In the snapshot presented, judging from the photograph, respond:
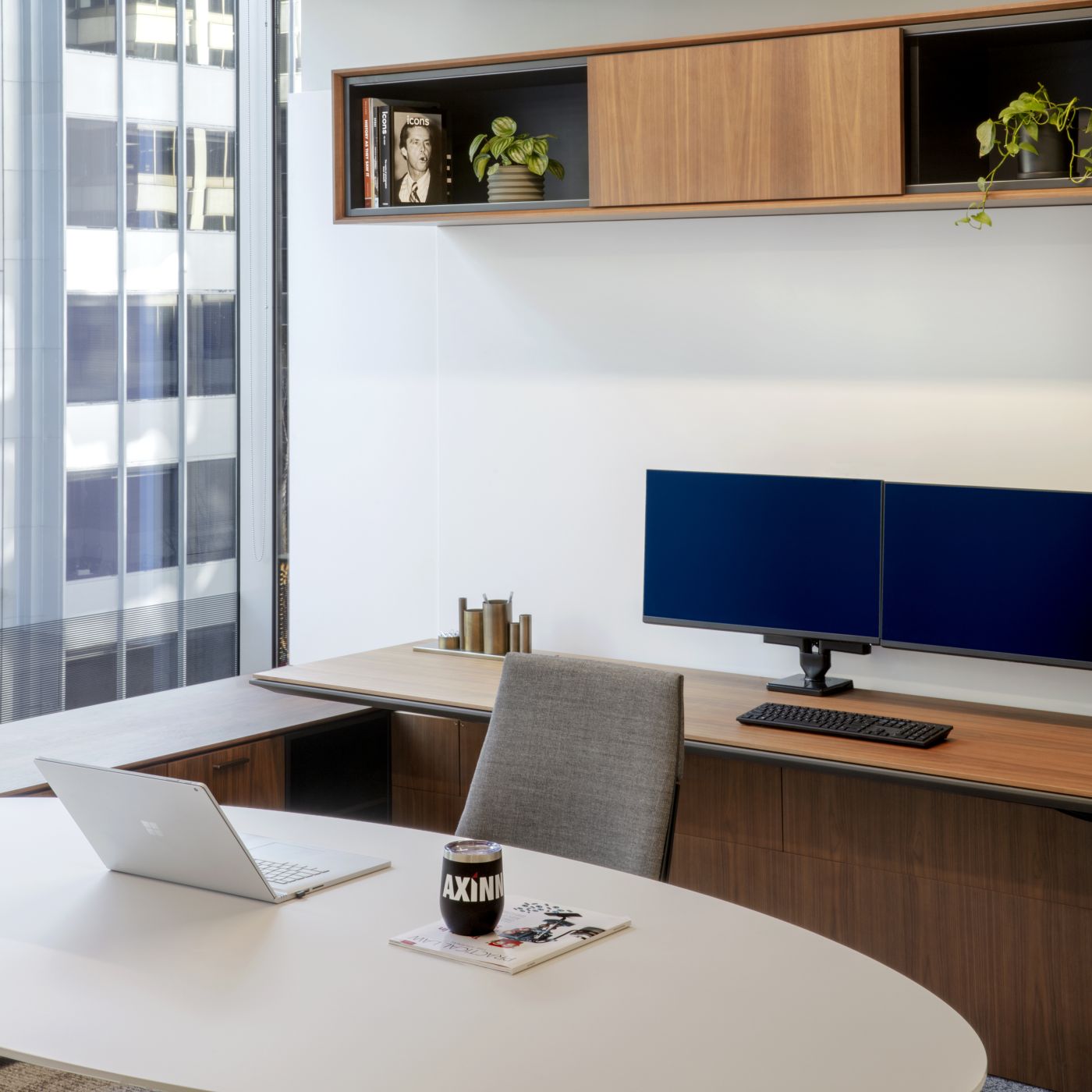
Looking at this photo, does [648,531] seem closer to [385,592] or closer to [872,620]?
[872,620]

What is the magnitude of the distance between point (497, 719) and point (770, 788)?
996 millimetres

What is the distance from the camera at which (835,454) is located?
347 cm

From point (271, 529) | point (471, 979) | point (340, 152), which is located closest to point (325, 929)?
point (471, 979)

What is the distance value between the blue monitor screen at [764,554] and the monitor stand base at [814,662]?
0.03 metres

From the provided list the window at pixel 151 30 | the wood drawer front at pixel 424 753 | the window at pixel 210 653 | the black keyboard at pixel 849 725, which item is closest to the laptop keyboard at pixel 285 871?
the black keyboard at pixel 849 725

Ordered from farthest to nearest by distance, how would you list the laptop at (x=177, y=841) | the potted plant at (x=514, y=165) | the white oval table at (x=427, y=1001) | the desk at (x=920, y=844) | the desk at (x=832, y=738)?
the potted plant at (x=514, y=165), the desk at (x=920, y=844), the desk at (x=832, y=738), the laptop at (x=177, y=841), the white oval table at (x=427, y=1001)

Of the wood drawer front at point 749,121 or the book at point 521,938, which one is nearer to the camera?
the book at point 521,938

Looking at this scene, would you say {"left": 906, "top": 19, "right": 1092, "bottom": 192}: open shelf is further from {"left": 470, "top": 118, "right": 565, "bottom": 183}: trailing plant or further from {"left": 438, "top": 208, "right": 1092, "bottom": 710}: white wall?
{"left": 470, "top": 118, "right": 565, "bottom": 183}: trailing plant

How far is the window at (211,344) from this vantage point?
4512 millimetres

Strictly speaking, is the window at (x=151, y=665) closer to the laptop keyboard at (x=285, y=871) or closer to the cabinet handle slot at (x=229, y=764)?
the cabinet handle slot at (x=229, y=764)

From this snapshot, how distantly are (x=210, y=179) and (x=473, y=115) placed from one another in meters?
1.08

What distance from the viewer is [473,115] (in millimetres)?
3896

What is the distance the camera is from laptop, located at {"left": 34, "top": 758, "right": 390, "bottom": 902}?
72.4 inches

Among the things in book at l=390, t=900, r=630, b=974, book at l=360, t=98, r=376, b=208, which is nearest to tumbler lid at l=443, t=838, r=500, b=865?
book at l=390, t=900, r=630, b=974
